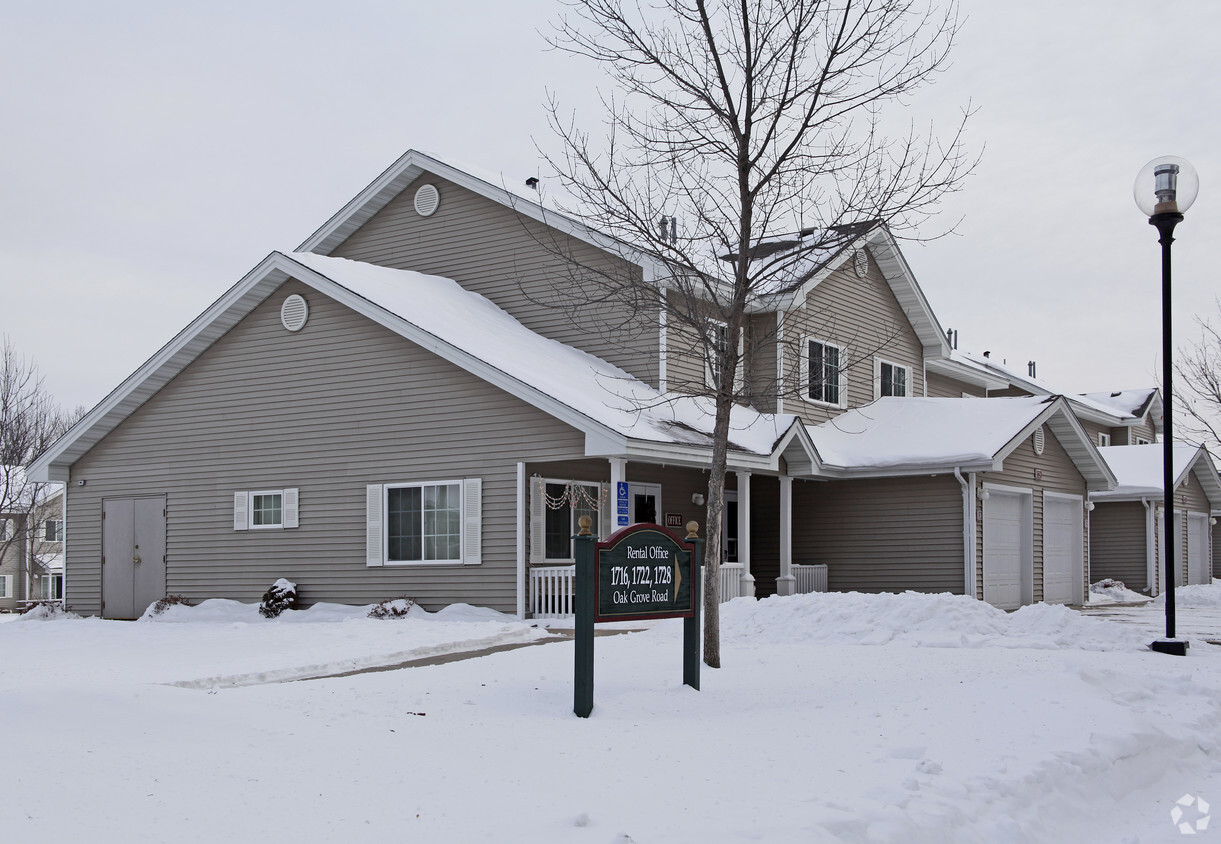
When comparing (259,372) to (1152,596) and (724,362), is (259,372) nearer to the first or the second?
(724,362)

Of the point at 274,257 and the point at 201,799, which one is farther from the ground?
the point at 274,257

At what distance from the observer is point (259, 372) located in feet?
68.6

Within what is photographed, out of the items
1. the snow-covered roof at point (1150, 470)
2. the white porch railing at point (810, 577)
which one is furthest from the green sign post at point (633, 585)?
the snow-covered roof at point (1150, 470)

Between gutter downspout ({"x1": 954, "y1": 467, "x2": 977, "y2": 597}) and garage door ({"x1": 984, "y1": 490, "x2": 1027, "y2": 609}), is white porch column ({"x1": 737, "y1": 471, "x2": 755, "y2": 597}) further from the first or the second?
garage door ({"x1": 984, "y1": 490, "x2": 1027, "y2": 609})

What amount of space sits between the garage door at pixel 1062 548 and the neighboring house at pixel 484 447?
84mm

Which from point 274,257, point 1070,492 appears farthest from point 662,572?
point 1070,492

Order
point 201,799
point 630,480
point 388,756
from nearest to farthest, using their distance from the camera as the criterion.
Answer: point 201,799 < point 388,756 < point 630,480

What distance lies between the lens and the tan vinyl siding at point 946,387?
31.0m

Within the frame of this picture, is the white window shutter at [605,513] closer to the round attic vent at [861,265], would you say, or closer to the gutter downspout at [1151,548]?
the round attic vent at [861,265]

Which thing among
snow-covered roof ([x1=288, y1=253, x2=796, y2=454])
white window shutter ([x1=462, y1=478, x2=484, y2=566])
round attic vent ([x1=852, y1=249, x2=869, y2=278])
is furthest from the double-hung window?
round attic vent ([x1=852, y1=249, x2=869, y2=278])

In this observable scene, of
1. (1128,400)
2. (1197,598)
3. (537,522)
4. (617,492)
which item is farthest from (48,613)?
(1128,400)

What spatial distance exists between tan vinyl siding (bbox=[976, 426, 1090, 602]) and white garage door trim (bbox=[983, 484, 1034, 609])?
0.16 metres

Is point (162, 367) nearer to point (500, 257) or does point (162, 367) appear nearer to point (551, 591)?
point (500, 257)

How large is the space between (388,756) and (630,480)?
1450 cm
